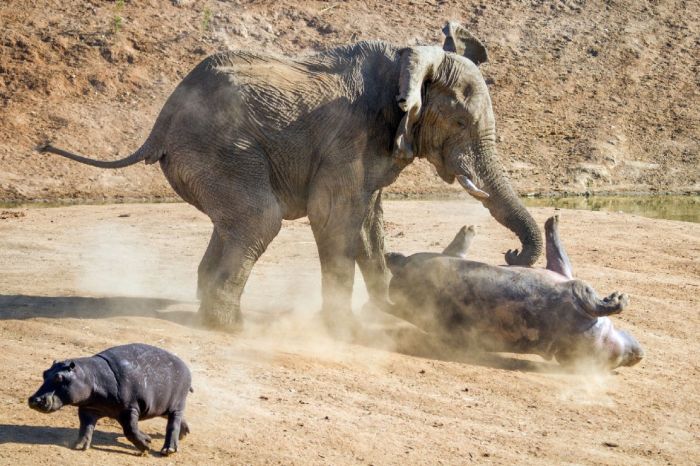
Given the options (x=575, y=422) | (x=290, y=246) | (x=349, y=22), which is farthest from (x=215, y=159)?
(x=349, y=22)

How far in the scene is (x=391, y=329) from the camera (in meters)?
10.5

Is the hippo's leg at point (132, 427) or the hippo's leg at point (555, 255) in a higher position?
the hippo's leg at point (555, 255)

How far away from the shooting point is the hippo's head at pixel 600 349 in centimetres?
945

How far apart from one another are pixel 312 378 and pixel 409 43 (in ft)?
61.5

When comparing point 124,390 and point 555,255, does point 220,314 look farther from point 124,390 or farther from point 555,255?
point 124,390

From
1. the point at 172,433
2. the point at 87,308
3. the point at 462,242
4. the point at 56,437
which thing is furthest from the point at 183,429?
the point at 462,242

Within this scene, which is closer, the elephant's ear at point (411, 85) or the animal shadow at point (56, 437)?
the animal shadow at point (56, 437)

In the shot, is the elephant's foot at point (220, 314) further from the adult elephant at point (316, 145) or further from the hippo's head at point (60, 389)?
the hippo's head at point (60, 389)

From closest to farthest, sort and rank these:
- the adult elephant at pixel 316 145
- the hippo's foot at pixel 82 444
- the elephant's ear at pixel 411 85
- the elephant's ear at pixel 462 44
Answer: the hippo's foot at pixel 82 444 < the adult elephant at pixel 316 145 < the elephant's ear at pixel 411 85 < the elephant's ear at pixel 462 44

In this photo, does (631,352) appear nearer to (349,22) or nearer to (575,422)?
(575,422)

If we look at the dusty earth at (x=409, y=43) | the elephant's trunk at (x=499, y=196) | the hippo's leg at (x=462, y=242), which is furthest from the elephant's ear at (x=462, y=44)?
the dusty earth at (x=409, y=43)

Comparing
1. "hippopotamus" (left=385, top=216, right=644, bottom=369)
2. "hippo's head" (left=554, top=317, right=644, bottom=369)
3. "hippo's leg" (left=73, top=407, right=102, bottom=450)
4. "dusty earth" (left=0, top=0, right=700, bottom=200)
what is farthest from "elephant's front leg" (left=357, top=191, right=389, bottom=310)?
"dusty earth" (left=0, top=0, right=700, bottom=200)

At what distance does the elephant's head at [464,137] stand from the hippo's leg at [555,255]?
0.49ft

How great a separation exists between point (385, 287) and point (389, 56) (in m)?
2.13
